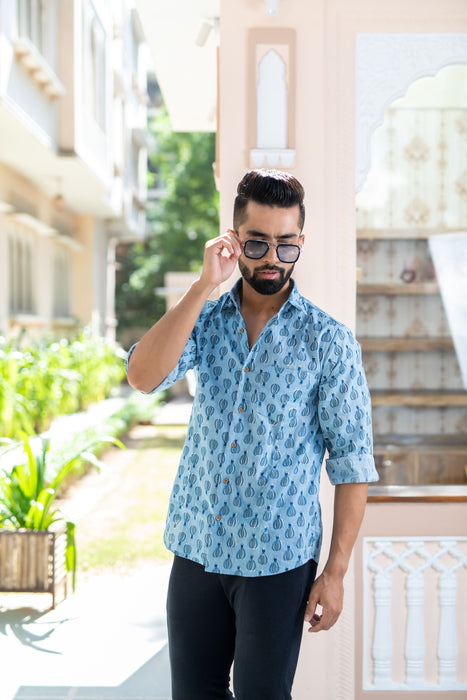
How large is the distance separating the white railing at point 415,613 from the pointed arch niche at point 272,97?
1342 mm

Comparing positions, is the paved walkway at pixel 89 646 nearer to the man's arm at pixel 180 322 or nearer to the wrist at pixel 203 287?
the man's arm at pixel 180 322

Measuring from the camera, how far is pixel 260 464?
5.57 feet

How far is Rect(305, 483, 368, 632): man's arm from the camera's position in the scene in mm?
1717

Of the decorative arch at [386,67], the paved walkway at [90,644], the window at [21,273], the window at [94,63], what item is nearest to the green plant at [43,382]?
the window at [21,273]

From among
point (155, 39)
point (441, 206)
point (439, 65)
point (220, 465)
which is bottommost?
point (220, 465)

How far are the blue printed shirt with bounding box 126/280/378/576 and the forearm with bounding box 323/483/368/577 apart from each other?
36 millimetres

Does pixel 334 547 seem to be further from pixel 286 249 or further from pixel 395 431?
pixel 395 431

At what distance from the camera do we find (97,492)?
265 inches

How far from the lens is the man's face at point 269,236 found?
1706 mm

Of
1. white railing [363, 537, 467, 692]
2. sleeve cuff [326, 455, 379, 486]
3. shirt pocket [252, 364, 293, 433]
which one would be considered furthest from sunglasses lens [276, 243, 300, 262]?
white railing [363, 537, 467, 692]

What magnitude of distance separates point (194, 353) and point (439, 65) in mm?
1537

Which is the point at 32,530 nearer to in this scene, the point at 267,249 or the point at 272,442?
the point at 272,442

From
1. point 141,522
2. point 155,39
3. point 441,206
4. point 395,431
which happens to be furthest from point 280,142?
point 141,522

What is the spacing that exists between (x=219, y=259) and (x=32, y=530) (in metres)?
2.59
